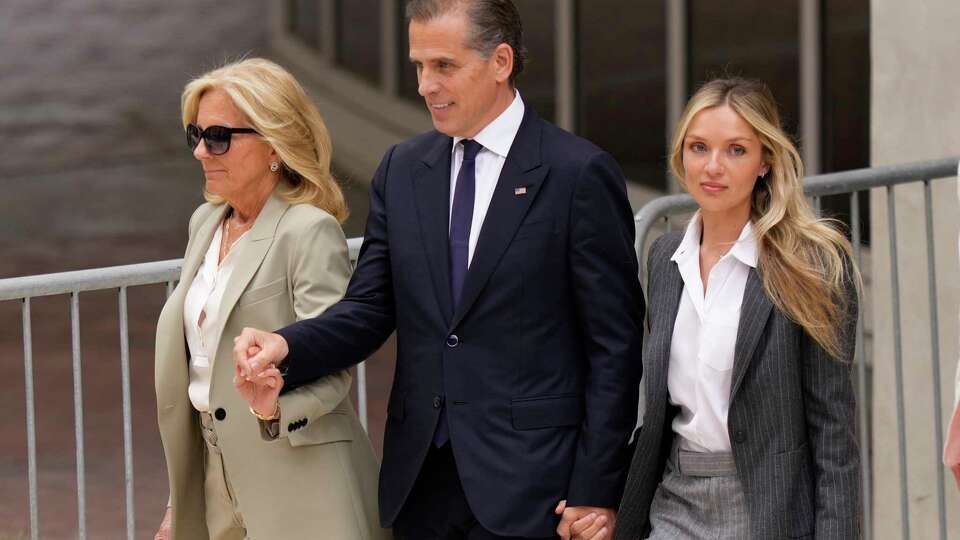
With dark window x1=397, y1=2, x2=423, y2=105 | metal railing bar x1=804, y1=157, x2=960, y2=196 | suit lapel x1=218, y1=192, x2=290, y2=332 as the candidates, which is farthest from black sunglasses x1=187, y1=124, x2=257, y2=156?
dark window x1=397, y1=2, x2=423, y2=105

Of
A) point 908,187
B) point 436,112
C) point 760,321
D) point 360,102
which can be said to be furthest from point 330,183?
point 360,102

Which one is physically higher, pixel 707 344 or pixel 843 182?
pixel 843 182

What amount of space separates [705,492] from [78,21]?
20.3 meters

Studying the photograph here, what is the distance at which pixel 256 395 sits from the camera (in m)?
3.41

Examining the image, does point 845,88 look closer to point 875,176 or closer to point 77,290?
point 875,176

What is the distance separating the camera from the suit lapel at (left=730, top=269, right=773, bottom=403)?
10.9 ft

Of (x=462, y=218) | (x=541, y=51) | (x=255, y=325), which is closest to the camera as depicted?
(x=462, y=218)

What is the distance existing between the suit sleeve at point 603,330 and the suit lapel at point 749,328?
8.6 inches

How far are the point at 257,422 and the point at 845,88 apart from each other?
8.46 metres

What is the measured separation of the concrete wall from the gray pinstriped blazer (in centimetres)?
298

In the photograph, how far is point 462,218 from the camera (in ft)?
11.6

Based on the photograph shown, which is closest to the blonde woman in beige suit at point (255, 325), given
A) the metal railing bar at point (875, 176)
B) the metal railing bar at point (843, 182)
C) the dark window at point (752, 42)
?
the metal railing bar at point (843, 182)

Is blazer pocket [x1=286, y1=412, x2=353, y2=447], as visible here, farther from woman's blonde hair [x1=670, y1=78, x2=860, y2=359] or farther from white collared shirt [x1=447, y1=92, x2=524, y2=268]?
woman's blonde hair [x1=670, y1=78, x2=860, y2=359]

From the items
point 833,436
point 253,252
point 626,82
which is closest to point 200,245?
point 253,252
